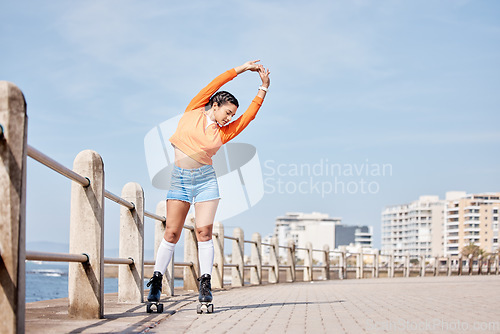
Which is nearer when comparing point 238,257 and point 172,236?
point 172,236

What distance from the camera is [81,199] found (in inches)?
200

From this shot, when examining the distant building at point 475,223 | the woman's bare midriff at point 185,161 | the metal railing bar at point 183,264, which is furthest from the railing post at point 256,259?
the distant building at point 475,223

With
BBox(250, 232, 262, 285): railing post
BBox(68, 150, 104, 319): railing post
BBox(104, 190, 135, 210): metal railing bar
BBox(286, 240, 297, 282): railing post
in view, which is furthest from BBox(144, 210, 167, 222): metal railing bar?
BBox(286, 240, 297, 282): railing post

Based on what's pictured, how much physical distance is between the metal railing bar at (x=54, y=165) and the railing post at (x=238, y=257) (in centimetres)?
899

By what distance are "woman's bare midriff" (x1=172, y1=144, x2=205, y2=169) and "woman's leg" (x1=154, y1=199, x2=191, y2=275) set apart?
1.02 ft

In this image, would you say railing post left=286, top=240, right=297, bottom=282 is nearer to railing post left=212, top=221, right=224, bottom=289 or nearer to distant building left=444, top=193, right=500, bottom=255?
railing post left=212, top=221, right=224, bottom=289

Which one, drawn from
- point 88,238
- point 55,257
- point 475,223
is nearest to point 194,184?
point 88,238

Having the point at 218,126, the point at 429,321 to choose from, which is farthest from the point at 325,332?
the point at 218,126

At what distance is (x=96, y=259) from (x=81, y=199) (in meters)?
0.43

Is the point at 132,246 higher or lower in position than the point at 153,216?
lower

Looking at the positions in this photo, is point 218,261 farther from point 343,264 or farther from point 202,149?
point 343,264

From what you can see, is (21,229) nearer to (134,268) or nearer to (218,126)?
(218,126)

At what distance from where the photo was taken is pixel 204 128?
5.75 m

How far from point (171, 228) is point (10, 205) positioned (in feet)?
9.07
